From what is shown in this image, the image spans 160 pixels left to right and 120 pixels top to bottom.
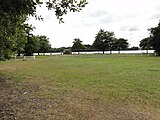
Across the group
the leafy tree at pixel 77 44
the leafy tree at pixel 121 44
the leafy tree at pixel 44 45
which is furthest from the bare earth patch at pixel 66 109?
the leafy tree at pixel 77 44

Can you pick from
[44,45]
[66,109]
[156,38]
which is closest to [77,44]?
[44,45]

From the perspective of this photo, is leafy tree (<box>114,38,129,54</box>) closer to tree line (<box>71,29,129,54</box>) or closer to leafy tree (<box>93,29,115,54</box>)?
tree line (<box>71,29,129,54</box>)

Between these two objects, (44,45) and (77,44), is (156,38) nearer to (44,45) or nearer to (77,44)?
(44,45)

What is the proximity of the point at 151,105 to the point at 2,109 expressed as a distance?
5020 mm

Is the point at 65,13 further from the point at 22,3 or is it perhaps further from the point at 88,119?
the point at 88,119

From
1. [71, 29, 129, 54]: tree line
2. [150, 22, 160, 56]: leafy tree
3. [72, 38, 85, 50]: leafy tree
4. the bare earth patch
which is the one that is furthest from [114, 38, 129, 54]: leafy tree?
the bare earth patch

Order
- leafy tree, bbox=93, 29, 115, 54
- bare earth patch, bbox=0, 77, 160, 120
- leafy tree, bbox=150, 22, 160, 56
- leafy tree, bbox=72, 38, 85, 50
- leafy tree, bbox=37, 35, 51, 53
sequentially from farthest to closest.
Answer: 1. leafy tree, bbox=72, 38, 85, 50
2. leafy tree, bbox=37, 35, 51, 53
3. leafy tree, bbox=93, 29, 115, 54
4. leafy tree, bbox=150, 22, 160, 56
5. bare earth patch, bbox=0, 77, 160, 120

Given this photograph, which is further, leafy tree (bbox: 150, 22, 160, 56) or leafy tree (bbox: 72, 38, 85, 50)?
leafy tree (bbox: 72, 38, 85, 50)

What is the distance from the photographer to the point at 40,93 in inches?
531

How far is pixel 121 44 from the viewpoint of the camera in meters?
124

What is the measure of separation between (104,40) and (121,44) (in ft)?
29.1

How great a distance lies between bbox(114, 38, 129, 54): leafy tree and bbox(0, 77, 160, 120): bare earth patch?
10830 cm

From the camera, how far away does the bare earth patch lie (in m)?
9.04

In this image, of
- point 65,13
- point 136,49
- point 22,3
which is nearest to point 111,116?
point 65,13
